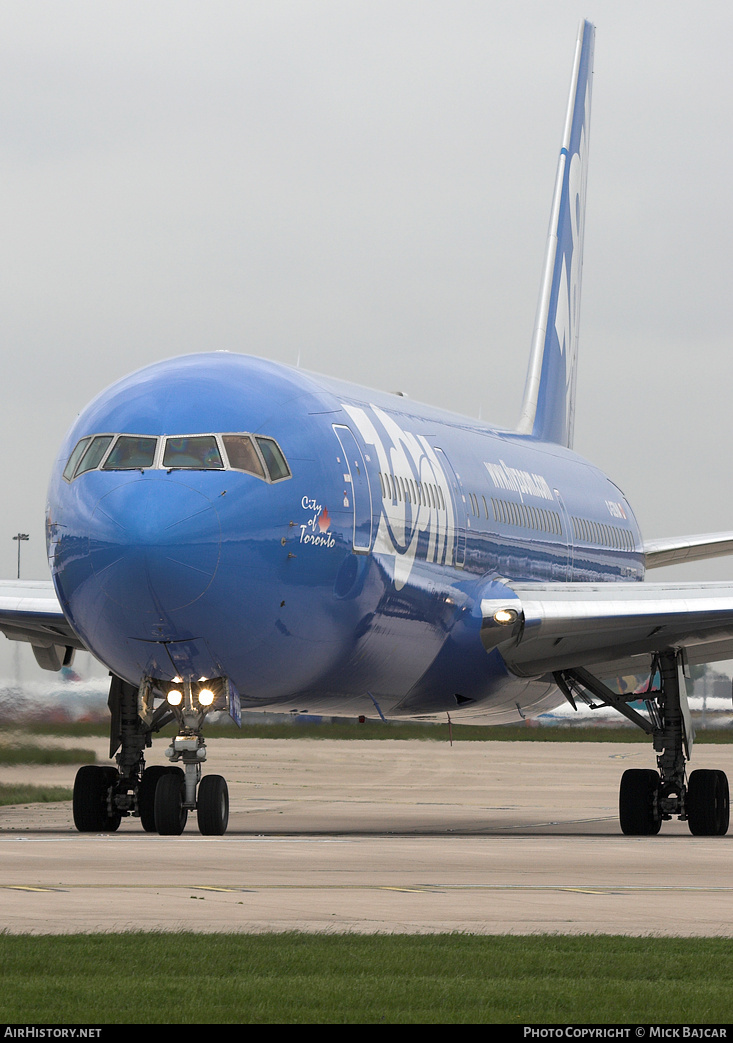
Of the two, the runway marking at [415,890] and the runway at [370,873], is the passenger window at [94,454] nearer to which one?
the runway at [370,873]

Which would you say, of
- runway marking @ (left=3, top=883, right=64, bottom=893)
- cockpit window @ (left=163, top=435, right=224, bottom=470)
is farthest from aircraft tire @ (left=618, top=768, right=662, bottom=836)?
runway marking @ (left=3, top=883, right=64, bottom=893)

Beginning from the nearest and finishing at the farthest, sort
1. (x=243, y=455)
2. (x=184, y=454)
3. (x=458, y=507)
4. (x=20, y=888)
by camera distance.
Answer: (x=20, y=888) < (x=184, y=454) < (x=243, y=455) < (x=458, y=507)

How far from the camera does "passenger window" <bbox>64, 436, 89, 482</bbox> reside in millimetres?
17297

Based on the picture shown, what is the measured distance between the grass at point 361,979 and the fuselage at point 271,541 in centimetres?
719

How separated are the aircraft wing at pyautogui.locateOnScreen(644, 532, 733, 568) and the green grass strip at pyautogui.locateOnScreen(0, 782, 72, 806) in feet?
34.9

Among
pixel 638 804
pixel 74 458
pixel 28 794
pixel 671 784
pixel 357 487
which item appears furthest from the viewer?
pixel 28 794

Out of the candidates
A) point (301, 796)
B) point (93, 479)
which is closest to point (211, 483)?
point (93, 479)

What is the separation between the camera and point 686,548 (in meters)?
31.1

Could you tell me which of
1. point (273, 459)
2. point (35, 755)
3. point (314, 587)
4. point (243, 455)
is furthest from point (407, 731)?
point (243, 455)

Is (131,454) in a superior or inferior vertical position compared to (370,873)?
superior

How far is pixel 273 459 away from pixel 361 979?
9.27 meters

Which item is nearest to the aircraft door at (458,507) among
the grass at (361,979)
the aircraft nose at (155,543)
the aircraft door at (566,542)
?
the aircraft door at (566,542)

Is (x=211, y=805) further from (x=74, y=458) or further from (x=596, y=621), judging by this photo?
(x=596, y=621)

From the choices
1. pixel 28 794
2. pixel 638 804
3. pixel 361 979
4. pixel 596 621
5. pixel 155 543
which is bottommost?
pixel 28 794
